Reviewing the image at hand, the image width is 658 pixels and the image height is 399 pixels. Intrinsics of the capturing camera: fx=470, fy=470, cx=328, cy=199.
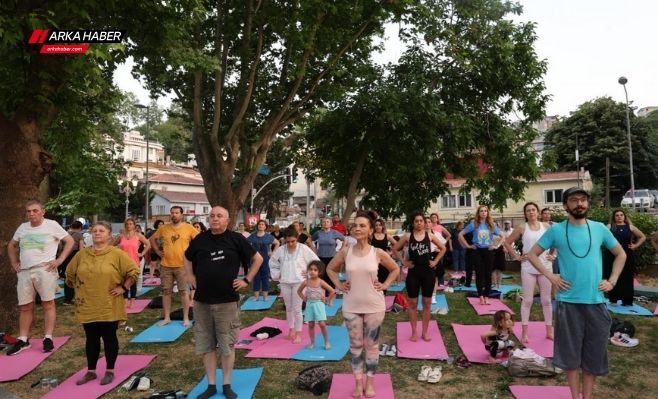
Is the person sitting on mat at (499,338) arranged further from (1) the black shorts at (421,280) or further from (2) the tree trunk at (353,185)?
(2) the tree trunk at (353,185)

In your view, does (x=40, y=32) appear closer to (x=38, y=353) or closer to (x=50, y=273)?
(x=50, y=273)

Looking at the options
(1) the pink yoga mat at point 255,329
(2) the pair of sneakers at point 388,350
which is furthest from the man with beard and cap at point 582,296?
(1) the pink yoga mat at point 255,329

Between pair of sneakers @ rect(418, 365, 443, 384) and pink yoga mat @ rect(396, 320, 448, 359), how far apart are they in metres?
0.63

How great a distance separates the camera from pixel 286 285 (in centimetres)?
746

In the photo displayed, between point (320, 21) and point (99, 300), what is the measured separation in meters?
8.68

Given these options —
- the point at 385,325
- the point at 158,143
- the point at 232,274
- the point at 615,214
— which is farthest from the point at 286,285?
the point at 158,143

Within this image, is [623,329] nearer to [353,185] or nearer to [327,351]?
[327,351]

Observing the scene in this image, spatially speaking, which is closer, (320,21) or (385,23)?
(320,21)

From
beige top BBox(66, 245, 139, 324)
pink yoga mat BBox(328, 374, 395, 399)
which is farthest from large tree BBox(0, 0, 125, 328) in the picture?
pink yoga mat BBox(328, 374, 395, 399)

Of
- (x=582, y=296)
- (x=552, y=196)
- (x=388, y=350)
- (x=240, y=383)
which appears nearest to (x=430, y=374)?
(x=388, y=350)

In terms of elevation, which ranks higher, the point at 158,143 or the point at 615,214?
the point at 158,143

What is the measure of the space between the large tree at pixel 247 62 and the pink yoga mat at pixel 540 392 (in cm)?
781

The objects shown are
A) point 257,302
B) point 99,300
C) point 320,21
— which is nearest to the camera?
point 99,300

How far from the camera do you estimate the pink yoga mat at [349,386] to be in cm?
508
